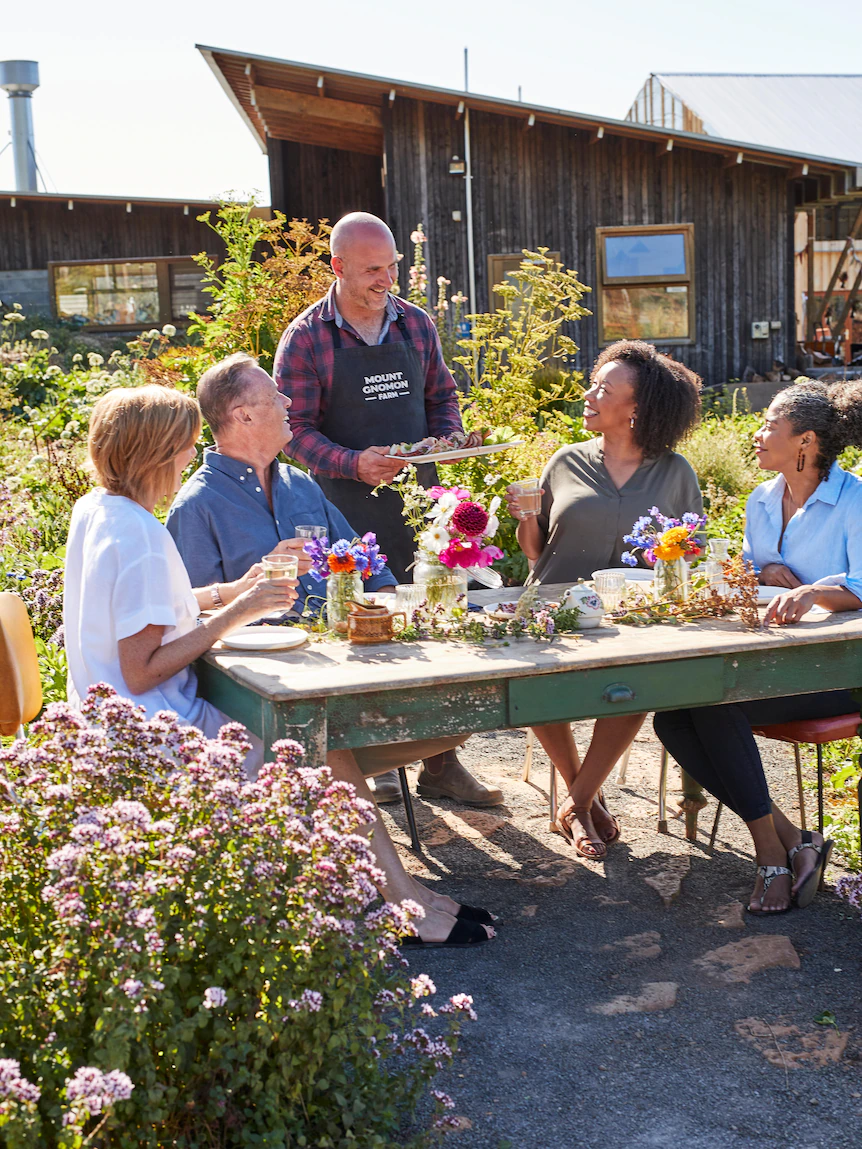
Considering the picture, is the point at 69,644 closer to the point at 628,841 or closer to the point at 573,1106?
the point at 573,1106

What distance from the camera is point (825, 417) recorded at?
11.0ft

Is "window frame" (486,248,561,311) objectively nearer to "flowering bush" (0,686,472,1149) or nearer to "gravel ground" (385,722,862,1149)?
"gravel ground" (385,722,862,1149)

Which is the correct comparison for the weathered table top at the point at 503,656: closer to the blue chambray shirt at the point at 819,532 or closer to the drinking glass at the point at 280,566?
the drinking glass at the point at 280,566

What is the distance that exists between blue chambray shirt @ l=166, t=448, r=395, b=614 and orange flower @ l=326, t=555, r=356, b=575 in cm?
43

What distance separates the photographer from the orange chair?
9.25ft

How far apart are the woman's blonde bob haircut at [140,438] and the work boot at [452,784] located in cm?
195

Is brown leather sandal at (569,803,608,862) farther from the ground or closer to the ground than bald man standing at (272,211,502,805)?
closer to the ground

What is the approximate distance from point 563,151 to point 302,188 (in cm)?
365

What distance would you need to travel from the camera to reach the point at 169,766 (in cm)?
198

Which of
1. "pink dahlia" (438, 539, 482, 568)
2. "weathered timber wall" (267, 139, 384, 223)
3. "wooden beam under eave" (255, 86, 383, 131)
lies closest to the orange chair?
"pink dahlia" (438, 539, 482, 568)

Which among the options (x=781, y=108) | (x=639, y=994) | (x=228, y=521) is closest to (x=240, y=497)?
(x=228, y=521)

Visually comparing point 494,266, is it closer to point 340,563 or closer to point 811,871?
point 811,871

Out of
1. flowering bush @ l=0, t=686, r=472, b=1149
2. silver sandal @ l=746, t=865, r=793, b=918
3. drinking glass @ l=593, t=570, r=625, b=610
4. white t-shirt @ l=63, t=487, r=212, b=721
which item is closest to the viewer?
flowering bush @ l=0, t=686, r=472, b=1149

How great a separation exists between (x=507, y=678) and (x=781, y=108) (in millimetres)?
17028
